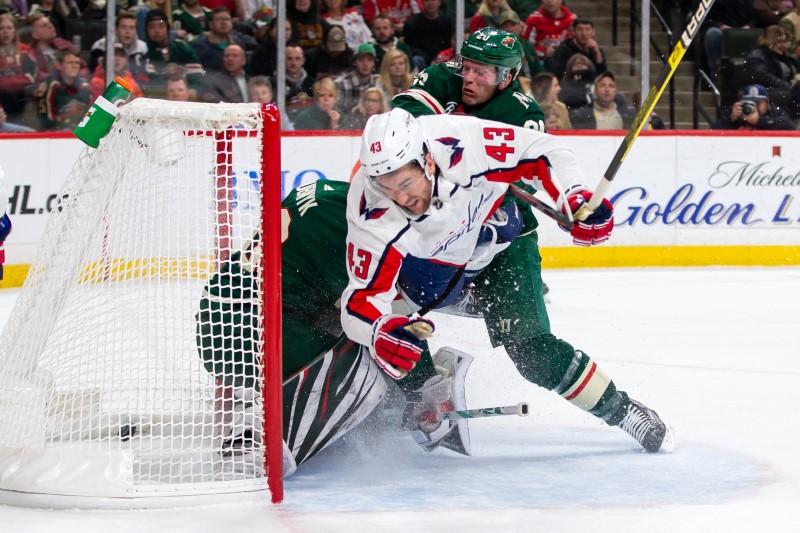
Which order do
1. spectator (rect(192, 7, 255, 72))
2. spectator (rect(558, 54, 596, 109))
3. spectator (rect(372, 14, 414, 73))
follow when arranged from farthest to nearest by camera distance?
spectator (rect(558, 54, 596, 109)) < spectator (rect(372, 14, 414, 73)) < spectator (rect(192, 7, 255, 72))

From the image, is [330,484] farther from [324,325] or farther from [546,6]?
[546,6]

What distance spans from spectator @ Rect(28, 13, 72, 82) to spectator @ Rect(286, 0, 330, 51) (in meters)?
1.26

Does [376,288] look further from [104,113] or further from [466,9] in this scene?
[466,9]

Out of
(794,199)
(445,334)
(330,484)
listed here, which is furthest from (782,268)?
(330,484)

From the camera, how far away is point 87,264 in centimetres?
283

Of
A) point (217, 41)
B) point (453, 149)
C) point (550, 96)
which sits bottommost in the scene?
point (550, 96)

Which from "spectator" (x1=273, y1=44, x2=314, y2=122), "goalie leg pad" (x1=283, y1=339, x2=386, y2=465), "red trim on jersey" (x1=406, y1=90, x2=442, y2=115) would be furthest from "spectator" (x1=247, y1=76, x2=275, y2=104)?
"goalie leg pad" (x1=283, y1=339, x2=386, y2=465)

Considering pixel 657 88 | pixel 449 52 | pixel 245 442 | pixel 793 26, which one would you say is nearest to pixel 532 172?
pixel 657 88

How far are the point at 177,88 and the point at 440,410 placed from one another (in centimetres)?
403

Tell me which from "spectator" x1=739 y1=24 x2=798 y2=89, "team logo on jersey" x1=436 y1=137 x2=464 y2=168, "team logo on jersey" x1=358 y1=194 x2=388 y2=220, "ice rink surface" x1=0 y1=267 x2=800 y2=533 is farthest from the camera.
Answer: "spectator" x1=739 y1=24 x2=798 y2=89

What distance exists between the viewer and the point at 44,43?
6.55 meters

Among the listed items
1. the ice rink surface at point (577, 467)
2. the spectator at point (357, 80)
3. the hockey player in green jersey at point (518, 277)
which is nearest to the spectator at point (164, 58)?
the spectator at point (357, 80)

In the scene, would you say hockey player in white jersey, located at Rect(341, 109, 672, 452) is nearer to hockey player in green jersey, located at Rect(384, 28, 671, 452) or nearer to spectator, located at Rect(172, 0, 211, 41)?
hockey player in green jersey, located at Rect(384, 28, 671, 452)

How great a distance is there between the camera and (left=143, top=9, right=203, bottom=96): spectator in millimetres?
6691
